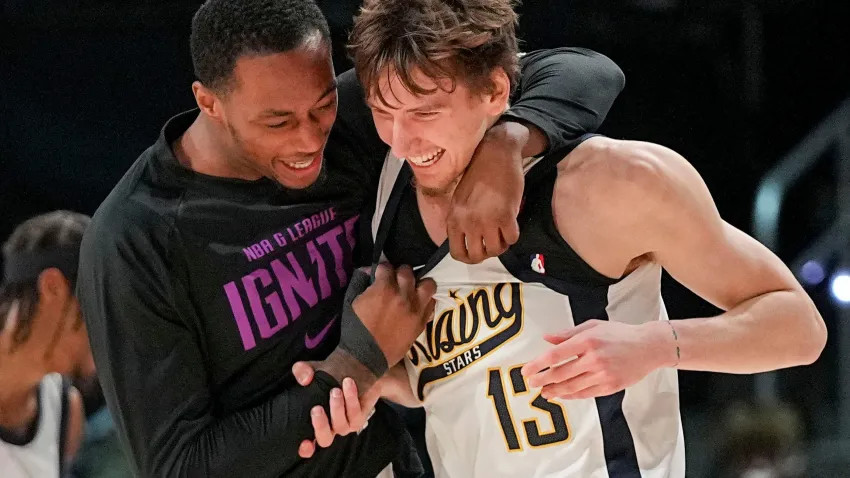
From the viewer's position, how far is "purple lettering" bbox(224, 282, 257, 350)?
5.45ft

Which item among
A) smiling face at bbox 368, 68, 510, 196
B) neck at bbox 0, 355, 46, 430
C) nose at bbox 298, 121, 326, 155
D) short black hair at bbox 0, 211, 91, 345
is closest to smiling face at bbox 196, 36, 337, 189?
nose at bbox 298, 121, 326, 155

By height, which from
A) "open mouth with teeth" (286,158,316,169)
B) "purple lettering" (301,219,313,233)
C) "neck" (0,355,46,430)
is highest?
A: "open mouth with teeth" (286,158,316,169)

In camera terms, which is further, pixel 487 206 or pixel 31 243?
pixel 31 243

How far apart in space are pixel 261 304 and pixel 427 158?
376 millimetres

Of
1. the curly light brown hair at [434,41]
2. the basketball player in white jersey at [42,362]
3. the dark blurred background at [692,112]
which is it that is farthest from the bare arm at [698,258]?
the basketball player in white jersey at [42,362]

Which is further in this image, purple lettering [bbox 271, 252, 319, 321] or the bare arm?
purple lettering [bbox 271, 252, 319, 321]

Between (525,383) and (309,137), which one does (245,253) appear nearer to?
(309,137)

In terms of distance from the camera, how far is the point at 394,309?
1.62 m

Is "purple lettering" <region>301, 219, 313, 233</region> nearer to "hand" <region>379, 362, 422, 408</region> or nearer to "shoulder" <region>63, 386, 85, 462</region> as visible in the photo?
"hand" <region>379, 362, 422, 408</region>

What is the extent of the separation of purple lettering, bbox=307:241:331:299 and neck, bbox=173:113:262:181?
0.15 m

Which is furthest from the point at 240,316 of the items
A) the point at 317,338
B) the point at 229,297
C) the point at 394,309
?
the point at 394,309

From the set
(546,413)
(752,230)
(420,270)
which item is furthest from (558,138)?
(752,230)

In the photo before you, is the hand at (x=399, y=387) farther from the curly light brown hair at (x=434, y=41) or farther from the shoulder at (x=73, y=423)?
the shoulder at (x=73, y=423)

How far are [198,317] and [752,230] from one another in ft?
9.30
